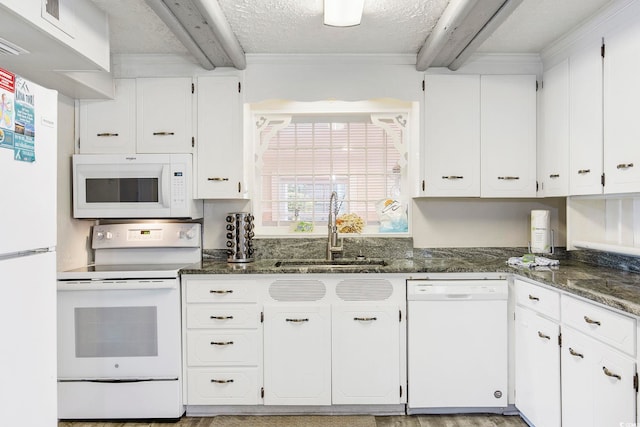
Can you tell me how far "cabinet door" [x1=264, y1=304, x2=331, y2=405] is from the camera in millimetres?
2537

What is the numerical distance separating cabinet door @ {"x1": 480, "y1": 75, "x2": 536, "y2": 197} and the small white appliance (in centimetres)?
218

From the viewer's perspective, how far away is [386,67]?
292 centimetres

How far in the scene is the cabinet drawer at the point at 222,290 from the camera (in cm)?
254

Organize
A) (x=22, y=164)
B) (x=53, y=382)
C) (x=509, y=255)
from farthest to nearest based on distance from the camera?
(x=509, y=255)
(x=53, y=382)
(x=22, y=164)

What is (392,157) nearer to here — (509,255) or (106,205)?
(509,255)

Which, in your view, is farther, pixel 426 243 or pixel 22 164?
pixel 426 243

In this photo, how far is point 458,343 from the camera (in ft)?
8.23

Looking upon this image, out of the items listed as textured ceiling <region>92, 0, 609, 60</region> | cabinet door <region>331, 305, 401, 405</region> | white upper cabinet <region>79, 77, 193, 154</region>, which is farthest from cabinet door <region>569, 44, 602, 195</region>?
white upper cabinet <region>79, 77, 193, 154</region>

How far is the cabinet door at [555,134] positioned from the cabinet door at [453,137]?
0.42 metres

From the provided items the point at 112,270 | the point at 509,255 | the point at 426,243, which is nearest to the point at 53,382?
the point at 112,270

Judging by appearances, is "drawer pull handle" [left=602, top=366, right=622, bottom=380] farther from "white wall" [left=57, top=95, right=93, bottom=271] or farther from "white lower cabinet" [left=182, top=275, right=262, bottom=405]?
"white wall" [left=57, top=95, right=93, bottom=271]

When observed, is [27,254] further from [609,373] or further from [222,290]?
[609,373]

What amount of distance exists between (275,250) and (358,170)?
887 mm

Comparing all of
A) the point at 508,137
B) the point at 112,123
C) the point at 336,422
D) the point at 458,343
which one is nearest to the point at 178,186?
the point at 112,123
